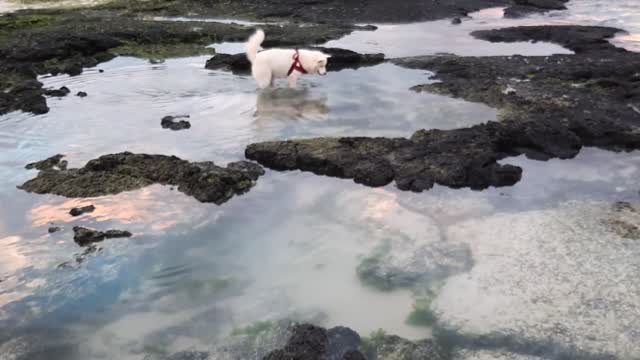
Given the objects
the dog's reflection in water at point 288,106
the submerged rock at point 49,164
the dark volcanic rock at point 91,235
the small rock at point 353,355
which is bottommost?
the dog's reflection in water at point 288,106

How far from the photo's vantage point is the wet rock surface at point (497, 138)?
6375 mm

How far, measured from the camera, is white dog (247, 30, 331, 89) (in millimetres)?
9297

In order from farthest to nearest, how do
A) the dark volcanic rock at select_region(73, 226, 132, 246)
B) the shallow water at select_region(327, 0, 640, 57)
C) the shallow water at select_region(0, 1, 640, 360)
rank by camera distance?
1. the shallow water at select_region(327, 0, 640, 57)
2. the dark volcanic rock at select_region(73, 226, 132, 246)
3. the shallow water at select_region(0, 1, 640, 360)

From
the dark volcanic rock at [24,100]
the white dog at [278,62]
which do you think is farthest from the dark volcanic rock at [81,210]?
the white dog at [278,62]

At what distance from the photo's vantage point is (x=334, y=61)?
10.9m

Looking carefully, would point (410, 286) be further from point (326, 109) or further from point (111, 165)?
point (326, 109)

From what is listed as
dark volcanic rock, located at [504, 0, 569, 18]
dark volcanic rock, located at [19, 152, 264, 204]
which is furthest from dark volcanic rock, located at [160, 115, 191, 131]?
dark volcanic rock, located at [504, 0, 569, 18]

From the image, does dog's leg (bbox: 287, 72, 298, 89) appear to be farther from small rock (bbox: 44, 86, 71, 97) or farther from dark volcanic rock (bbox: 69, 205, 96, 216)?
dark volcanic rock (bbox: 69, 205, 96, 216)

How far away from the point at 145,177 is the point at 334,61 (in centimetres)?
536

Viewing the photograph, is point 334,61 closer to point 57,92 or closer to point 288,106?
point 288,106

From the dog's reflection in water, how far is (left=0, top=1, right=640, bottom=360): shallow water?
0.04 metres

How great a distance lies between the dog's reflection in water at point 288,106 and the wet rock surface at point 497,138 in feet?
4.03

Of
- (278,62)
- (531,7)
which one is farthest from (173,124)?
(531,7)

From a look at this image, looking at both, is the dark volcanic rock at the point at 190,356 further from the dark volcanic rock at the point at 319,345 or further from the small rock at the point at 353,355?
the small rock at the point at 353,355
